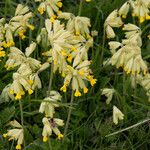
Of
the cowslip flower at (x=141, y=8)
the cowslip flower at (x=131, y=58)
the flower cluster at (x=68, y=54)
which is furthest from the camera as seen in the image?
the cowslip flower at (x=141, y=8)

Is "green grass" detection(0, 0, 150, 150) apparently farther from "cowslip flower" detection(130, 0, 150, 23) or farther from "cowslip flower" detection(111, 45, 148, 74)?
"cowslip flower" detection(130, 0, 150, 23)

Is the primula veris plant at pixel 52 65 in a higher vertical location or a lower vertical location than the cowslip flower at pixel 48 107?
higher

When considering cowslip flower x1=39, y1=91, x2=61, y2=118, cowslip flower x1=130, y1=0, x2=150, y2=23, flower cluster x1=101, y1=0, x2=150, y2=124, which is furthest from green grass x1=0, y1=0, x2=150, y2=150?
cowslip flower x1=130, y1=0, x2=150, y2=23

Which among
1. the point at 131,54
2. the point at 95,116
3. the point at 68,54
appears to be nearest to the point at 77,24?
the point at 68,54

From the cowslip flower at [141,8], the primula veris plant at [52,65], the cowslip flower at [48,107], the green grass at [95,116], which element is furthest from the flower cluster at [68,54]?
the cowslip flower at [141,8]

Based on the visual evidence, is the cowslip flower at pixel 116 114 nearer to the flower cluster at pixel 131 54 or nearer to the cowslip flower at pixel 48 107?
the flower cluster at pixel 131 54

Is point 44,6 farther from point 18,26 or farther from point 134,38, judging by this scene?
point 134,38

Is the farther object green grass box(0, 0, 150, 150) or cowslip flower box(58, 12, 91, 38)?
cowslip flower box(58, 12, 91, 38)

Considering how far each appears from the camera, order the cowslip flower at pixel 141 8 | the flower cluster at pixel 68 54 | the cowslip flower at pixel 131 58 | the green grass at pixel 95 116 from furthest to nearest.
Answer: the cowslip flower at pixel 141 8, the green grass at pixel 95 116, the cowslip flower at pixel 131 58, the flower cluster at pixel 68 54

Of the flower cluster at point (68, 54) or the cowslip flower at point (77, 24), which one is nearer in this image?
the flower cluster at point (68, 54)

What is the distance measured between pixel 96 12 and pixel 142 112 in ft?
4.84

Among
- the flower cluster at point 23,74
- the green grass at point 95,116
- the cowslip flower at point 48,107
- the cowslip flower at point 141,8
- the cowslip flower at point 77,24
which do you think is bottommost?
the green grass at point 95,116

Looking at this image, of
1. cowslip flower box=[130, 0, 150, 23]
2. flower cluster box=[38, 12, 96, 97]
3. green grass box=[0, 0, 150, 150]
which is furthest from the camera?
cowslip flower box=[130, 0, 150, 23]

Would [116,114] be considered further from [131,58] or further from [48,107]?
[48,107]
